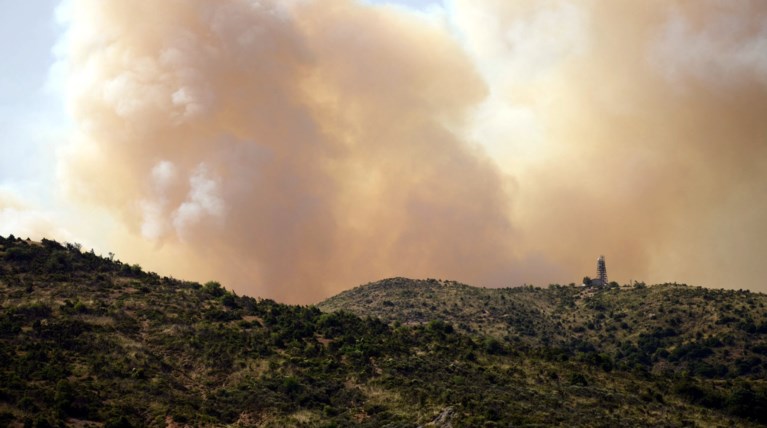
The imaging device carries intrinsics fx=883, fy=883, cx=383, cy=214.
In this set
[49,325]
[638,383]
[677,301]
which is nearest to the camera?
[49,325]

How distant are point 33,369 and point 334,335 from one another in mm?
43917

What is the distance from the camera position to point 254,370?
105875mm

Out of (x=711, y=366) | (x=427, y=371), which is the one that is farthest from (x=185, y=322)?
(x=711, y=366)

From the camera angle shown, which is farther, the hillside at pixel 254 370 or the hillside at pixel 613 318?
the hillside at pixel 613 318

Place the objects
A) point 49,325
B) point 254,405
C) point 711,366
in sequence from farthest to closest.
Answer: point 711,366 → point 49,325 → point 254,405

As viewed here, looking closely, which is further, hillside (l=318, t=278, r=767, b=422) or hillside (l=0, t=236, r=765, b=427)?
hillside (l=318, t=278, r=767, b=422)

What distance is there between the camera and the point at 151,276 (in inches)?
5305

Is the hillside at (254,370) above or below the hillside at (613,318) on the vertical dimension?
below

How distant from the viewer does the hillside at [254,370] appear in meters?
90.6

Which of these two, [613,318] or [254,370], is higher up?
[613,318]

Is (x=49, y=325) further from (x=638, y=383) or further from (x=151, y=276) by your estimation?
(x=638, y=383)

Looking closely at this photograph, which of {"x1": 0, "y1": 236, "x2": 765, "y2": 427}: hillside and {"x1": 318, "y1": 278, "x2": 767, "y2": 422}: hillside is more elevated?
{"x1": 318, "y1": 278, "x2": 767, "y2": 422}: hillside

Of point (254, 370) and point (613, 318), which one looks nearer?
point (254, 370)

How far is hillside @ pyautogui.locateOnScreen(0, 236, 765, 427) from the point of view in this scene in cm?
9056
